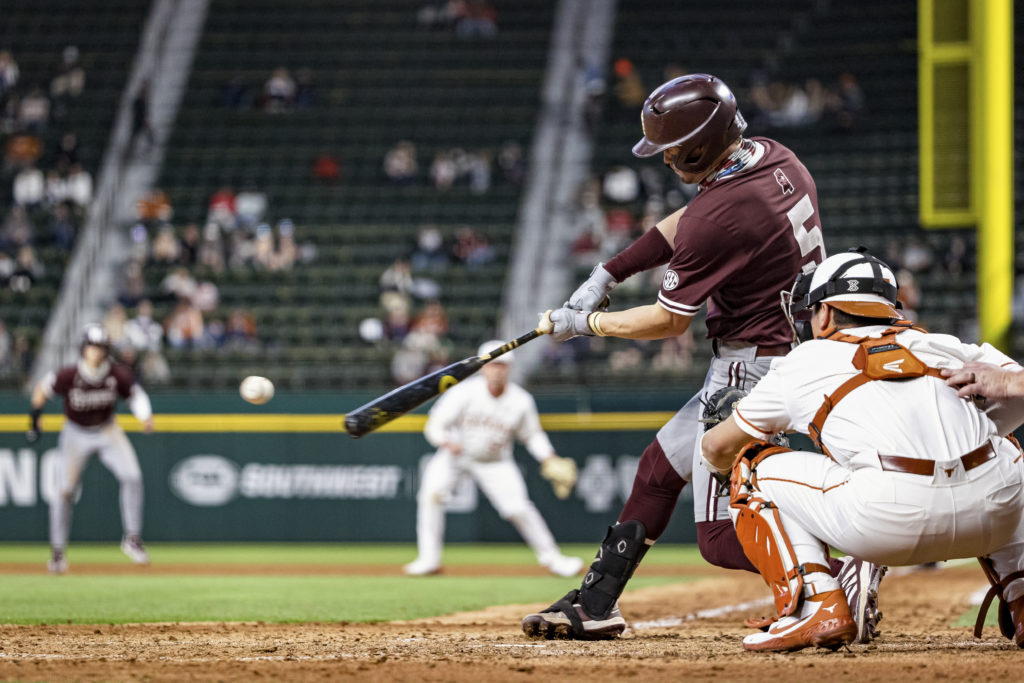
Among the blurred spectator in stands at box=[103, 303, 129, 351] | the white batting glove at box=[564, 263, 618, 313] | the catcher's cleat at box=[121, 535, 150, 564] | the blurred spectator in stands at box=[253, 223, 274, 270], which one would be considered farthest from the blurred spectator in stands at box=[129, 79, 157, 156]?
the white batting glove at box=[564, 263, 618, 313]

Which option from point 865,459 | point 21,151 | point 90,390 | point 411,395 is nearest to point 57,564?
point 90,390

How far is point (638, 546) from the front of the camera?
218 inches

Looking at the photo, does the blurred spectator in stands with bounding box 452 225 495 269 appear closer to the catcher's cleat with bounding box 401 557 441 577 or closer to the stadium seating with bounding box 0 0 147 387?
the stadium seating with bounding box 0 0 147 387

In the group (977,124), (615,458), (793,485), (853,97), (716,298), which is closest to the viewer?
(793,485)

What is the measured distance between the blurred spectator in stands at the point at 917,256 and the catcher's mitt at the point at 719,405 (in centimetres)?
1310

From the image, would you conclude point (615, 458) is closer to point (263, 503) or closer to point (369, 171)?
point (263, 503)

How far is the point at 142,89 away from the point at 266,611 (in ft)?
52.3

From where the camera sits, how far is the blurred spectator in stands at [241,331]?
18.1 metres

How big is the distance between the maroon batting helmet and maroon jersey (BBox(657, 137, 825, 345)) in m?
0.14

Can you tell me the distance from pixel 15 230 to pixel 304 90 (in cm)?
566

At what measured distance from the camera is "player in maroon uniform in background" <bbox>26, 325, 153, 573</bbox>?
42.2ft

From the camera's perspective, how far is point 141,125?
22.1m

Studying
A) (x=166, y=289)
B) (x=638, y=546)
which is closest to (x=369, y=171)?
(x=166, y=289)

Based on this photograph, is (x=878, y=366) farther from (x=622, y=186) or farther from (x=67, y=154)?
(x=67, y=154)
